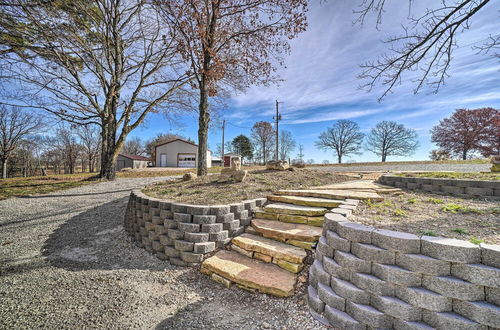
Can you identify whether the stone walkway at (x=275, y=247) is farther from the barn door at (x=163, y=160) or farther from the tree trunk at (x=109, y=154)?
the barn door at (x=163, y=160)

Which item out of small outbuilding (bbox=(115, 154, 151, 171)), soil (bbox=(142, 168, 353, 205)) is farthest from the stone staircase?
small outbuilding (bbox=(115, 154, 151, 171))

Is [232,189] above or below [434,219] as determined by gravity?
above

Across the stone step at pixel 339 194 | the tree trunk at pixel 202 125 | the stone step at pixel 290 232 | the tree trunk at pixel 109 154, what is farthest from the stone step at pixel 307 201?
the tree trunk at pixel 109 154

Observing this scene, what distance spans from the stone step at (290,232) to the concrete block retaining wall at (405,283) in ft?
2.05

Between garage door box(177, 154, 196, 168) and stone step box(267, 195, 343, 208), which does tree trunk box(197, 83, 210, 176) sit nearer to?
stone step box(267, 195, 343, 208)

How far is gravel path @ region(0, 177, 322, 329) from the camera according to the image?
2018mm

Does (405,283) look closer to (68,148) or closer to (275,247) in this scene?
(275,247)

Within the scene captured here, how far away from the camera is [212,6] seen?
260 inches

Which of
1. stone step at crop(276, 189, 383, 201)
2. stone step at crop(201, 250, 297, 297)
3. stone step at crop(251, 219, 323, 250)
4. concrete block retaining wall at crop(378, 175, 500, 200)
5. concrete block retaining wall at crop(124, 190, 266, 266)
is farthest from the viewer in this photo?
concrete block retaining wall at crop(378, 175, 500, 200)

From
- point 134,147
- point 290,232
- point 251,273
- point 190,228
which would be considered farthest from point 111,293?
point 134,147

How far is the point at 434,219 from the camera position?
8.25 ft

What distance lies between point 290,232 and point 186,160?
76.4 ft

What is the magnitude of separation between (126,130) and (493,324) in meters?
12.6

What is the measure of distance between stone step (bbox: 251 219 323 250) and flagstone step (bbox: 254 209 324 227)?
0.22 ft
